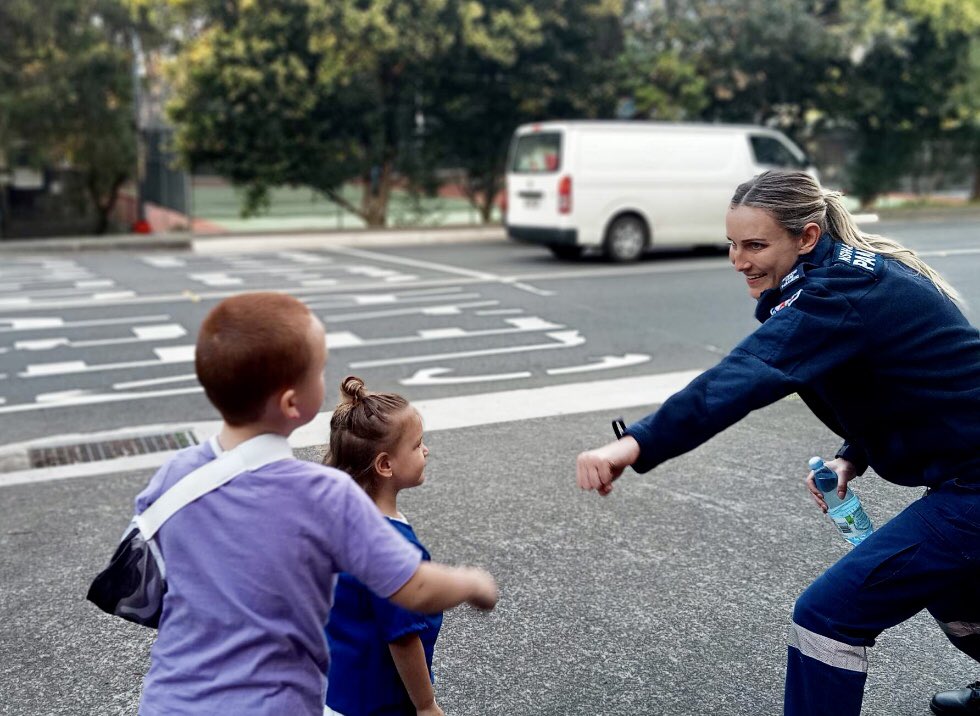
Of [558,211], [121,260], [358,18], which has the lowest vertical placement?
[121,260]

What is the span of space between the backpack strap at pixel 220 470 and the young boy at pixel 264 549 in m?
0.01

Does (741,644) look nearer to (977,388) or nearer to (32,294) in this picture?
(977,388)

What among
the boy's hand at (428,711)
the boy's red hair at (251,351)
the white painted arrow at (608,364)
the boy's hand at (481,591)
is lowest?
the white painted arrow at (608,364)

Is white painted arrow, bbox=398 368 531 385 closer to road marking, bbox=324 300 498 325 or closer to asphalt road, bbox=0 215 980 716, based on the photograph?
asphalt road, bbox=0 215 980 716

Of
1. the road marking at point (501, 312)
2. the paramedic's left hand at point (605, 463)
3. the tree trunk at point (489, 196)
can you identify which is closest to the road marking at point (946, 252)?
the road marking at point (501, 312)

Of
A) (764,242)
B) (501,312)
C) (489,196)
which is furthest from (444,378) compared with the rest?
(489,196)

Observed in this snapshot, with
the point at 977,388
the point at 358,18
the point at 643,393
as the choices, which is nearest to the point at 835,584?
the point at 977,388

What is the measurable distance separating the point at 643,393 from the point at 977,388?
4686 mm

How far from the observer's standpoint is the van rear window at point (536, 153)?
613 inches

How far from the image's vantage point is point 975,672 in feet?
11.4

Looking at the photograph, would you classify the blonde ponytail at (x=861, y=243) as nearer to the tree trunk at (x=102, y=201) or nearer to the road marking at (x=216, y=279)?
the road marking at (x=216, y=279)

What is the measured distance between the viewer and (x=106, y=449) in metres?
5.96

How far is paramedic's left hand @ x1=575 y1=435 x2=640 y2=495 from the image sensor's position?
7.57ft

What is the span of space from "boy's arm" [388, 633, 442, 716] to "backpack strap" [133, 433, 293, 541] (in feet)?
1.89
